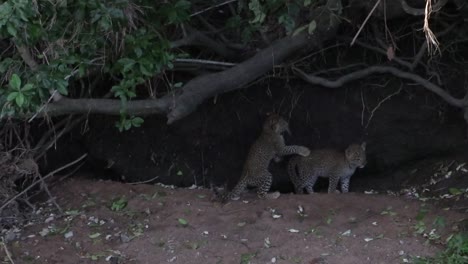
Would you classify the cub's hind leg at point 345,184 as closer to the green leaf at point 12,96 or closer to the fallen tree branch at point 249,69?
the fallen tree branch at point 249,69

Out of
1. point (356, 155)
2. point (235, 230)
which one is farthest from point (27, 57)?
point (356, 155)

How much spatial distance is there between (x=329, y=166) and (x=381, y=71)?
139cm

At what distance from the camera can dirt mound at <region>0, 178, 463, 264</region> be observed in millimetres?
6566

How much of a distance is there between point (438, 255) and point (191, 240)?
216cm

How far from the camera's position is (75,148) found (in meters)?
9.41

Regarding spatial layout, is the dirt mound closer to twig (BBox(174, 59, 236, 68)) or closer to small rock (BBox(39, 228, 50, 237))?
small rock (BBox(39, 228, 50, 237))

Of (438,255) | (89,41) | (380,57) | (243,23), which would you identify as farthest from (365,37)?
(89,41)

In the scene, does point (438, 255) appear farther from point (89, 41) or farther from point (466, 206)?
point (89, 41)

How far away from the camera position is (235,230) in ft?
23.4

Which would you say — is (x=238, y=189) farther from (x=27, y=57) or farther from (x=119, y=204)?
(x=27, y=57)

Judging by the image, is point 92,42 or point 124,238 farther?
point 124,238

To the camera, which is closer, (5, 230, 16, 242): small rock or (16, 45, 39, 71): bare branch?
(16, 45, 39, 71): bare branch

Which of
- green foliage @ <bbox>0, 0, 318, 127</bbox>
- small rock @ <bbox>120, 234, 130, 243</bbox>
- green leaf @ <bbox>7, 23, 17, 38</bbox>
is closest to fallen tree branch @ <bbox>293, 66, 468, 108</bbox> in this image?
green foliage @ <bbox>0, 0, 318, 127</bbox>

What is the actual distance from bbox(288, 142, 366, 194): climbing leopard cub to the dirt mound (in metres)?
1.21
